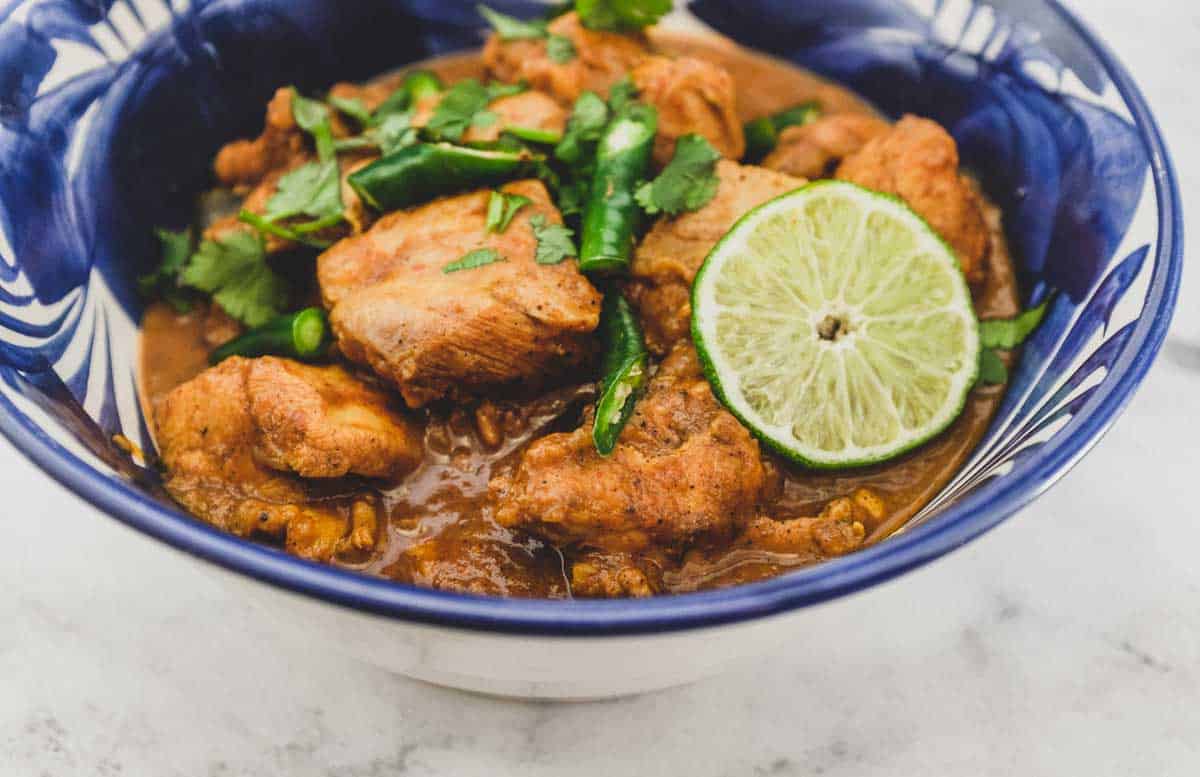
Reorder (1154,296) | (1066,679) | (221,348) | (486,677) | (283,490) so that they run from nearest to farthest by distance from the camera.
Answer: (486,677), (1154,296), (283,490), (1066,679), (221,348)

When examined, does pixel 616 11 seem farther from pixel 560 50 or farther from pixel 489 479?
pixel 489 479

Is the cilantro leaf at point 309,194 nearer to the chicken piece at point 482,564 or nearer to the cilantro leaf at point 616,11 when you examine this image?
the cilantro leaf at point 616,11

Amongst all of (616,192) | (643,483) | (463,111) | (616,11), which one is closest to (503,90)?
(463,111)

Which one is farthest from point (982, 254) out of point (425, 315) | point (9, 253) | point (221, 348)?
point (9, 253)

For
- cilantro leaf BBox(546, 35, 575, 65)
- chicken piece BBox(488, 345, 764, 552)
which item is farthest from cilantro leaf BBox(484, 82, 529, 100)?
chicken piece BBox(488, 345, 764, 552)

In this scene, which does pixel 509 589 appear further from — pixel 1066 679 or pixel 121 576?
pixel 1066 679

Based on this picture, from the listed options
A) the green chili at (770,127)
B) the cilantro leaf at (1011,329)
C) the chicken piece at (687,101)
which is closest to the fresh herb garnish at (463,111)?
the chicken piece at (687,101)
